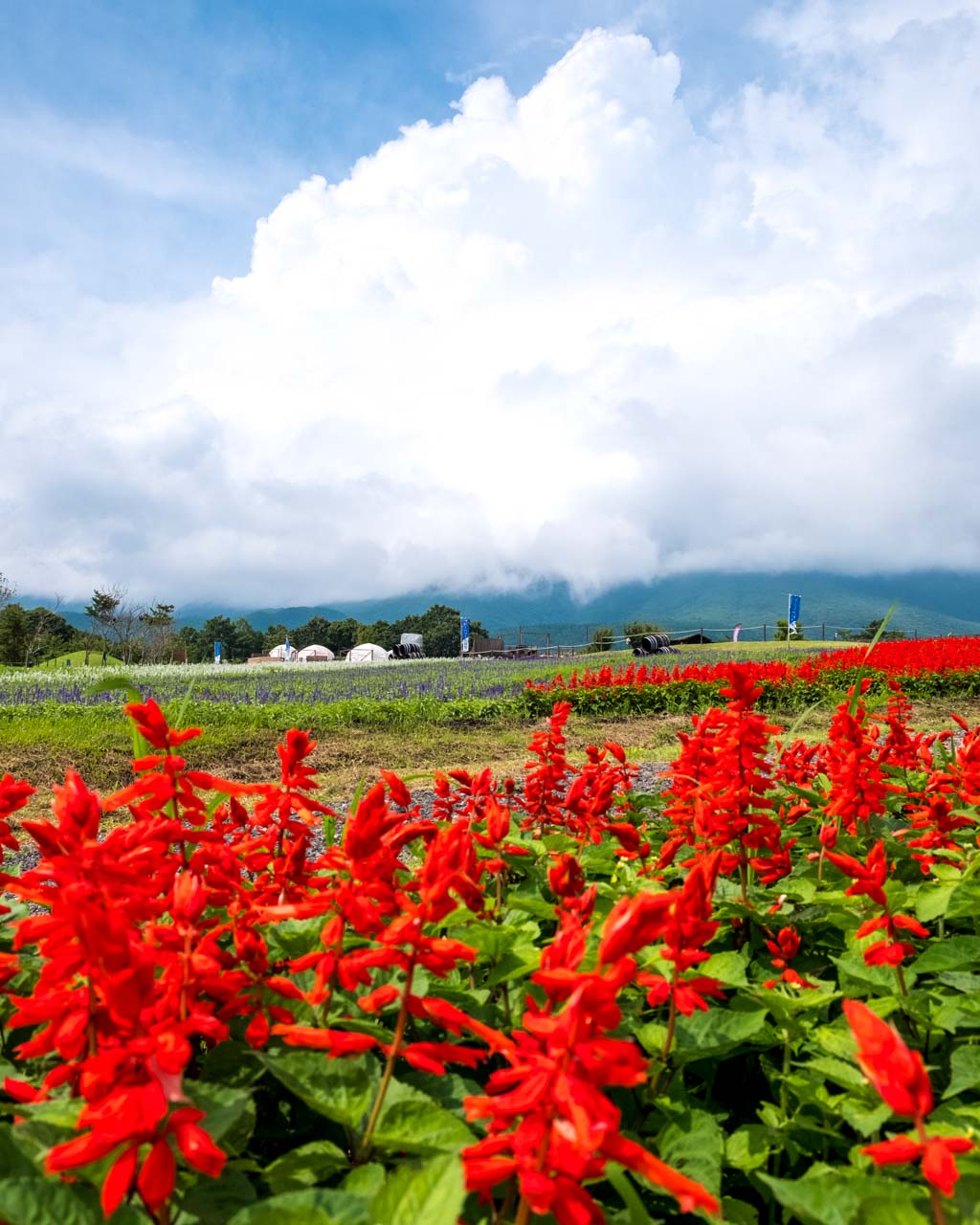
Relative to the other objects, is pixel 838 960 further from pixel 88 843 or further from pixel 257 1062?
pixel 88 843

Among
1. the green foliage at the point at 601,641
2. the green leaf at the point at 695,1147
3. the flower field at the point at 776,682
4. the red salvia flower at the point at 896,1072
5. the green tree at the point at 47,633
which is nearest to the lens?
the red salvia flower at the point at 896,1072

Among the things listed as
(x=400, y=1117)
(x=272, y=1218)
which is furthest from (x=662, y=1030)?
(x=272, y=1218)

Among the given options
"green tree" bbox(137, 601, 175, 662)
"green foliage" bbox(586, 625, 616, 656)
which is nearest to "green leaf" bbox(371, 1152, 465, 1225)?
"green foliage" bbox(586, 625, 616, 656)

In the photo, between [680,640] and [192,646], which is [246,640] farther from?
[680,640]

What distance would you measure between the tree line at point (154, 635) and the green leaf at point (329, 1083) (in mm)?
40585

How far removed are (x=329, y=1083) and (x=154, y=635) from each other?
2238 inches

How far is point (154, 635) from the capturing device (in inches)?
2116

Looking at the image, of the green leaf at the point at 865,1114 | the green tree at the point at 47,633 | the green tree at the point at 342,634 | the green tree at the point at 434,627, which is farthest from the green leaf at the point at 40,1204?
the green tree at the point at 342,634

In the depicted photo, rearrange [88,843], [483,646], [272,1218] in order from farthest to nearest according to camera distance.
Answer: [483,646] → [88,843] → [272,1218]

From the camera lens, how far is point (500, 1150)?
85 centimetres

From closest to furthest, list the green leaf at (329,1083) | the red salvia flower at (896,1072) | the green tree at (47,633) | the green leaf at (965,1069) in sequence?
the red salvia flower at (896,1072) < the green leaf at (329,1083) < the green leaf at (965,1069) < the green tree at (47,633)

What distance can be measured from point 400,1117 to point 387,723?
13037 millimetres

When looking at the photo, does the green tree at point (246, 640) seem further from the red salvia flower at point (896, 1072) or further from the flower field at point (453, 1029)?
the red salvia flower at point (896, 1072)

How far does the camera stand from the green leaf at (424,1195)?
772 millimetres
